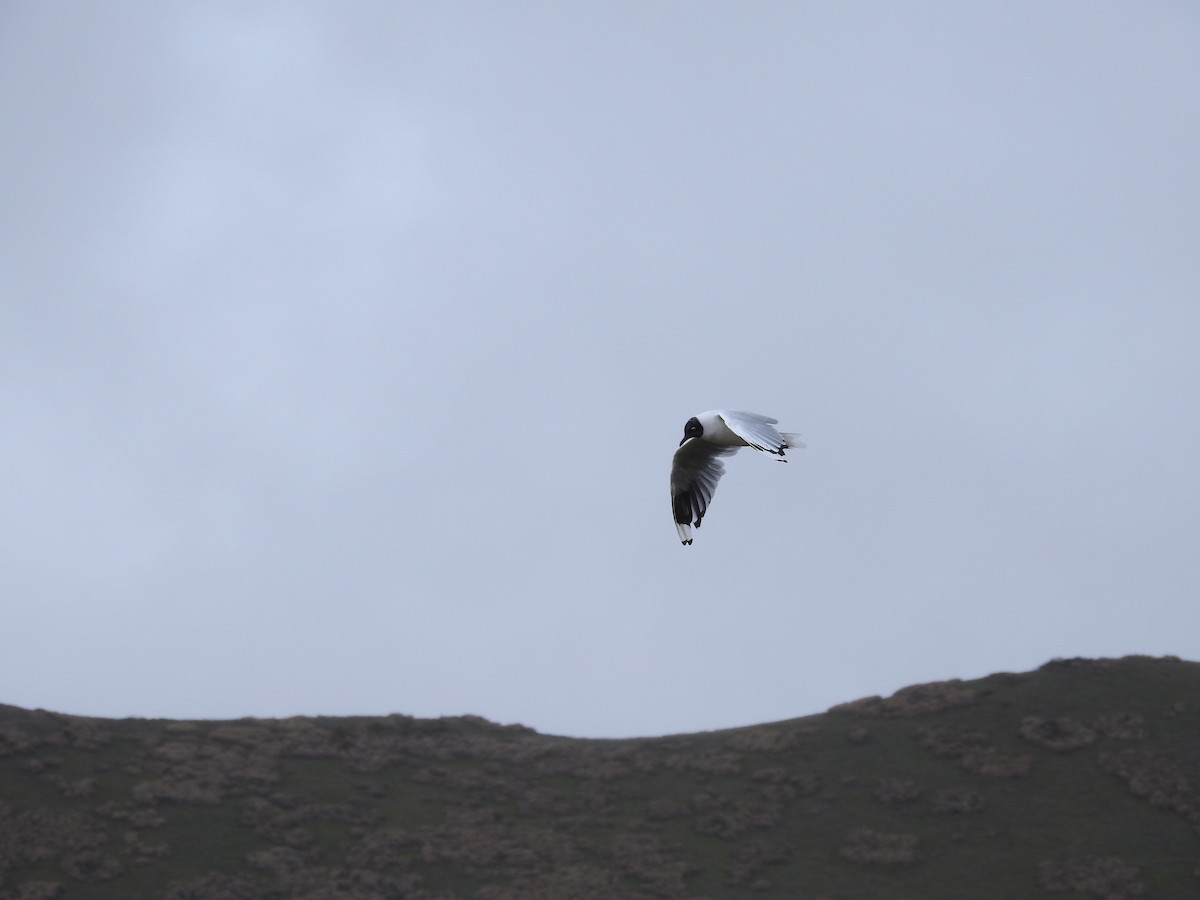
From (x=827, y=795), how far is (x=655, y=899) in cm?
541

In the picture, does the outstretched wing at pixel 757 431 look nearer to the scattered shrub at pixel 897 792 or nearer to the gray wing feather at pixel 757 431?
the gray wing feather at pixel 757 431

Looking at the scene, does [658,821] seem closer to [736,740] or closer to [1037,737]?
[736,740]

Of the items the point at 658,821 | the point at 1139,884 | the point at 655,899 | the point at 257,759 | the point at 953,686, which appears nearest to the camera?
the point at 1139,884

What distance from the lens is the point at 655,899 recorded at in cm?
2603

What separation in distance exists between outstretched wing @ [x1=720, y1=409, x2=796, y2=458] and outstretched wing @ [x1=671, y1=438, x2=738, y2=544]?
127 cm

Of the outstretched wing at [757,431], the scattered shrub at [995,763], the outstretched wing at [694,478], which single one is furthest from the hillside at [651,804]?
the outstretched wing at [757,431]

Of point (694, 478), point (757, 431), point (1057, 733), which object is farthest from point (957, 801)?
point (757, 431)

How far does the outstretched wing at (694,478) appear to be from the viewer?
1391 centimetres

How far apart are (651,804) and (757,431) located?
20.6m

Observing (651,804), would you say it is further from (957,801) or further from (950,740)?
(950,740)

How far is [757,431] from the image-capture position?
1127 cm

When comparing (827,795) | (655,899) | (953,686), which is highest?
(953,686)

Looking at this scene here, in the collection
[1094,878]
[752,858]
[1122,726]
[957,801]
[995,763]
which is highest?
[1122,726]

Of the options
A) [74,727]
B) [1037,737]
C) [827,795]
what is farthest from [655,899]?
[74,727]
